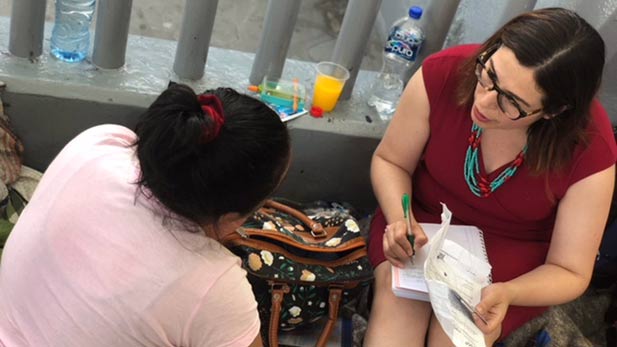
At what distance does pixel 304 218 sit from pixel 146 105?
22.4 inches

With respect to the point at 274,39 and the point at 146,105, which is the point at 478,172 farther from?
the point at 146,105

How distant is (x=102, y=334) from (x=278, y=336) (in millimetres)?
858

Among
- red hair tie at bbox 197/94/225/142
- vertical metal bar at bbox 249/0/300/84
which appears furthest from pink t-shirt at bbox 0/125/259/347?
vertical metal bar at bbox 249/0/300/84

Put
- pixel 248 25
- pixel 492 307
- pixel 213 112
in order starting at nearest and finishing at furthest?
pixel 213 112 → pixel 492 307 → pixel 248 25

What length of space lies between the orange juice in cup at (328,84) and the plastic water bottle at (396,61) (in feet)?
0.53

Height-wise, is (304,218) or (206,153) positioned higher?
(206,153)

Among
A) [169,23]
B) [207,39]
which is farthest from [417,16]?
[169,23]

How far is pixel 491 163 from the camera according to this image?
65.5 inches

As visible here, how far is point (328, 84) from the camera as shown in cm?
199

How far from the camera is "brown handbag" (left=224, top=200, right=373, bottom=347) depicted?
1.64 m

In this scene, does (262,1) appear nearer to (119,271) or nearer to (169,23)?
(169,23)

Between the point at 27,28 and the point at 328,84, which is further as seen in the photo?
the point at 328,84

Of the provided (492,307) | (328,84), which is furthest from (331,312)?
(328,84)

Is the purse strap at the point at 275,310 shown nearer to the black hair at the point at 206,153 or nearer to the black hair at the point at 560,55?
the black hair at the point at 206,153
